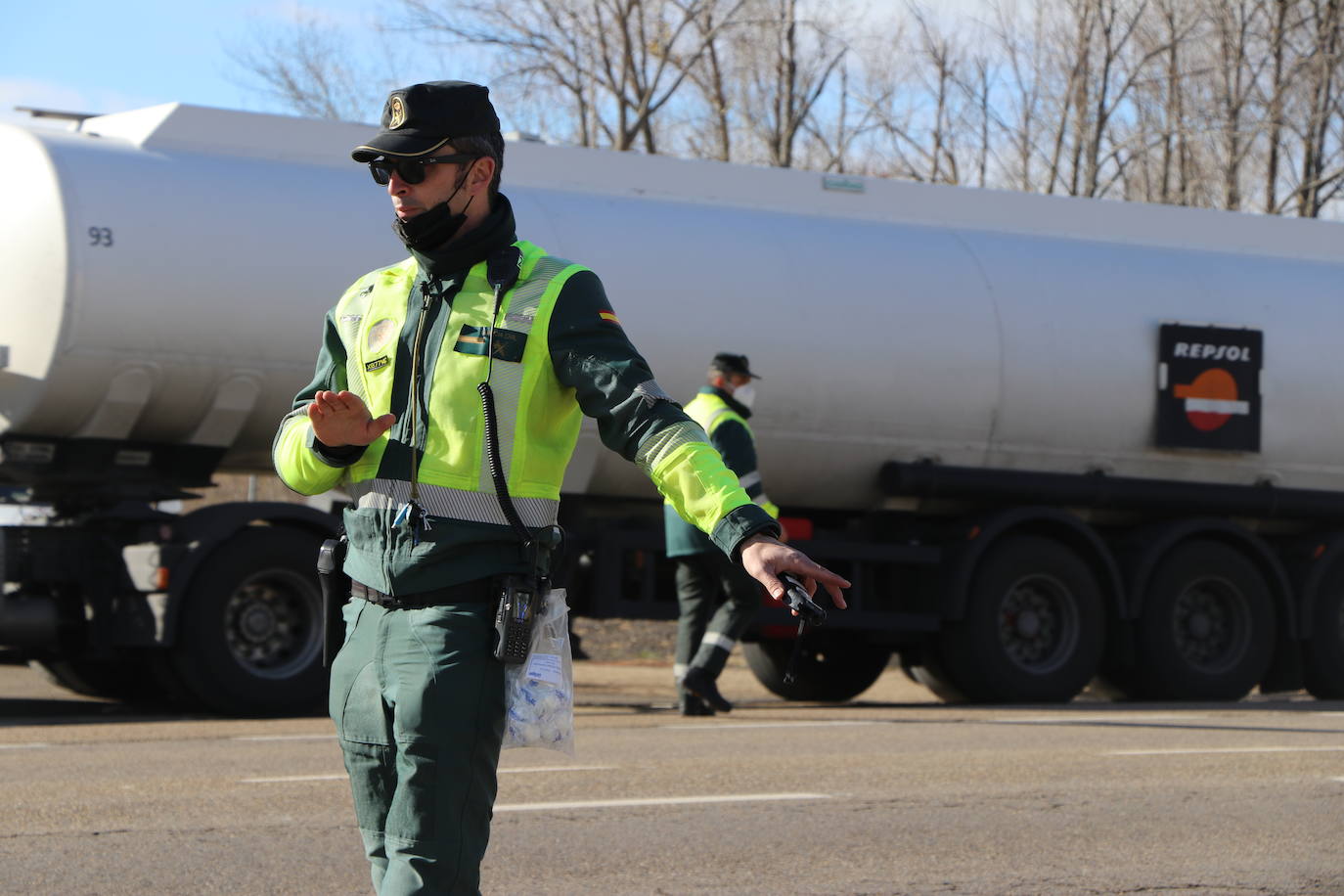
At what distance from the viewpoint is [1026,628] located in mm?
13859

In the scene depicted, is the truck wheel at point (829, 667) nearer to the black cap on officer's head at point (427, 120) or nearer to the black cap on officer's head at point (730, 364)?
the black cap on officer's head at point (730, 364)

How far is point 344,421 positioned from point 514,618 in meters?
0.46

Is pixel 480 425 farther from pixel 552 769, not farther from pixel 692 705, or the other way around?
pixel 692 705

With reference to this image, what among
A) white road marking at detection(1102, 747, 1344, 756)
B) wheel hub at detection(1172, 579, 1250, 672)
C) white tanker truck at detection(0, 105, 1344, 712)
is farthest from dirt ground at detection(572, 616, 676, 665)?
white road marking at detection(1102, 747, 1344, 756)

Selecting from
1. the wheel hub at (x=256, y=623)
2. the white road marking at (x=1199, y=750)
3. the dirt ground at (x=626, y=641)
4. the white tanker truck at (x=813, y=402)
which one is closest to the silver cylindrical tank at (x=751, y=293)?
the white tanker truck at (x=813, y=402)

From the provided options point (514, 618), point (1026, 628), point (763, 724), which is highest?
point (514, 618)

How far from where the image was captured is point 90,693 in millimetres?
13227

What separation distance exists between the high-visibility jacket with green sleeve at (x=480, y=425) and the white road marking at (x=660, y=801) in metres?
3.82

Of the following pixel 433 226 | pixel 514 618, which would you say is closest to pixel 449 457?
pixel 514 618

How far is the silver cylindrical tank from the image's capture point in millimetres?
11367

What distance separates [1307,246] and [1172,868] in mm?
10617

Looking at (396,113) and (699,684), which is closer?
(396,113)

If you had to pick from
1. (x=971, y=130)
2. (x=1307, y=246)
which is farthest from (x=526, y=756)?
(x=971, y=130)

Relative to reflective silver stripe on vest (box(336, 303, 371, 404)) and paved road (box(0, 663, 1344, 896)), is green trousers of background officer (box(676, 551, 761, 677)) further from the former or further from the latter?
reflective silver stripe on vest (box(336, 303, 371, 404))
